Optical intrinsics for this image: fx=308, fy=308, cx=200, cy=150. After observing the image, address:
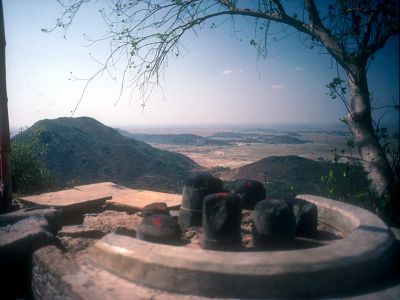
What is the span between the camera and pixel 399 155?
4602mm

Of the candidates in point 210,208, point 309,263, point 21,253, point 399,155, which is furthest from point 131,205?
point 399,155

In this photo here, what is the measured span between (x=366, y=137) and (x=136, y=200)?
3595 millimetres

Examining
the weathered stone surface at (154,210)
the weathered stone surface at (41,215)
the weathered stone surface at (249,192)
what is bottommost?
the weathered stone surface at (41,215)

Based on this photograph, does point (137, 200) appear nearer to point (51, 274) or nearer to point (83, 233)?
point (83, 233)

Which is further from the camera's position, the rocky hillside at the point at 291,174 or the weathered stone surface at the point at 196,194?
the rocky hillside at the point at 291,174

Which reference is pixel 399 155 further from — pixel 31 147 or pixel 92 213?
pixel 31 147

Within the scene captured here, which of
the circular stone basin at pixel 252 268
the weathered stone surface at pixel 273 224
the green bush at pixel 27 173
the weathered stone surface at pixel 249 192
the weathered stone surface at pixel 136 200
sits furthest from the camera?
the green bush at pixel 27 173

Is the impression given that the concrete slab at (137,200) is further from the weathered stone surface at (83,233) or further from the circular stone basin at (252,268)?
the circular stone basin at (252,268)

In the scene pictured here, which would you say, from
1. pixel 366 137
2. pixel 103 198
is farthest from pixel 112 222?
pixel 366 137

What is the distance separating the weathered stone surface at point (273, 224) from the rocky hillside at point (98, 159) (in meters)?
9.68

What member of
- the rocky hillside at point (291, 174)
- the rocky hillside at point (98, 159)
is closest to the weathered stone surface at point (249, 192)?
the rocky hillside at point (291, 174)

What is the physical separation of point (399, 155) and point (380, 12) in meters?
2.11

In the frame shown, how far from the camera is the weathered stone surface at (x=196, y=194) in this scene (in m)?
3.61

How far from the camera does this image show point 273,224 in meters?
3.03
